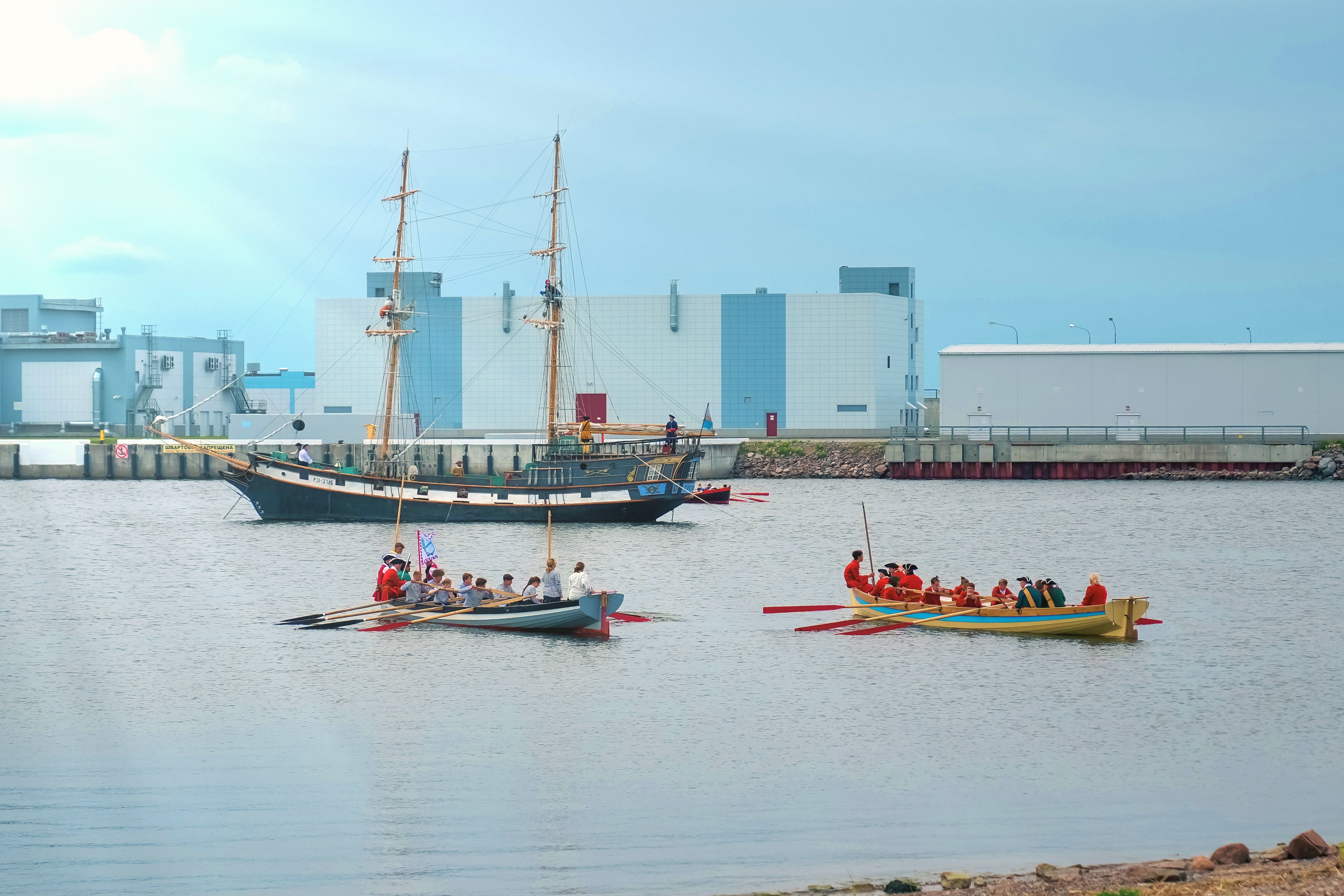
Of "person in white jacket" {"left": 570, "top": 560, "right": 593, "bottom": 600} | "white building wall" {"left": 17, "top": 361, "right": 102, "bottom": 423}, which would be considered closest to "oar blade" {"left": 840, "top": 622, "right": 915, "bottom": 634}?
"person in white jacket" {"left": 570, "top": 560, "right": 593, "bottom": 600}

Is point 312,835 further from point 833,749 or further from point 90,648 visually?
point 90,648

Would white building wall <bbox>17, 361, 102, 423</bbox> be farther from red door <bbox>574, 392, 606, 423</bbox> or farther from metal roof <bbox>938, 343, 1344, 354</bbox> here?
metal roof <bbox>938, 343, 1344, 354</bbox>

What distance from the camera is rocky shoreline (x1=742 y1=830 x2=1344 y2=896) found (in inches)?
538

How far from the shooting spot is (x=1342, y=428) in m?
92.4

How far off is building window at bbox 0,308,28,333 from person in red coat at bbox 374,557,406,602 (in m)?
121

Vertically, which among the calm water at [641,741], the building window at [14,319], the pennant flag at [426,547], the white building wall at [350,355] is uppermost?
the building window at [14,319]

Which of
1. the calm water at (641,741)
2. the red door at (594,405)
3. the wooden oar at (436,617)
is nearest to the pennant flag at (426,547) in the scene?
the wooden oar at (436,617)

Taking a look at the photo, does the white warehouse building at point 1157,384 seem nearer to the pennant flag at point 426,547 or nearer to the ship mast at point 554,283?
the ship mast at point 554,283

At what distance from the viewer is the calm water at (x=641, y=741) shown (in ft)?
56.7

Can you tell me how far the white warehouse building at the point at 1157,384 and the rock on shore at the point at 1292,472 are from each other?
12.1 feet

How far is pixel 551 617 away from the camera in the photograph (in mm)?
32875

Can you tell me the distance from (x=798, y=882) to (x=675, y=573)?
3169cm

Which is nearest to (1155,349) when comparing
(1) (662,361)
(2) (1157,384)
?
(2) (1157,384)

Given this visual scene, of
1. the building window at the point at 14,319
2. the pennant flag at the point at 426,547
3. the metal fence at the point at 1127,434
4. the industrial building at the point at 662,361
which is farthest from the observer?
the building window at the point at 14,319
